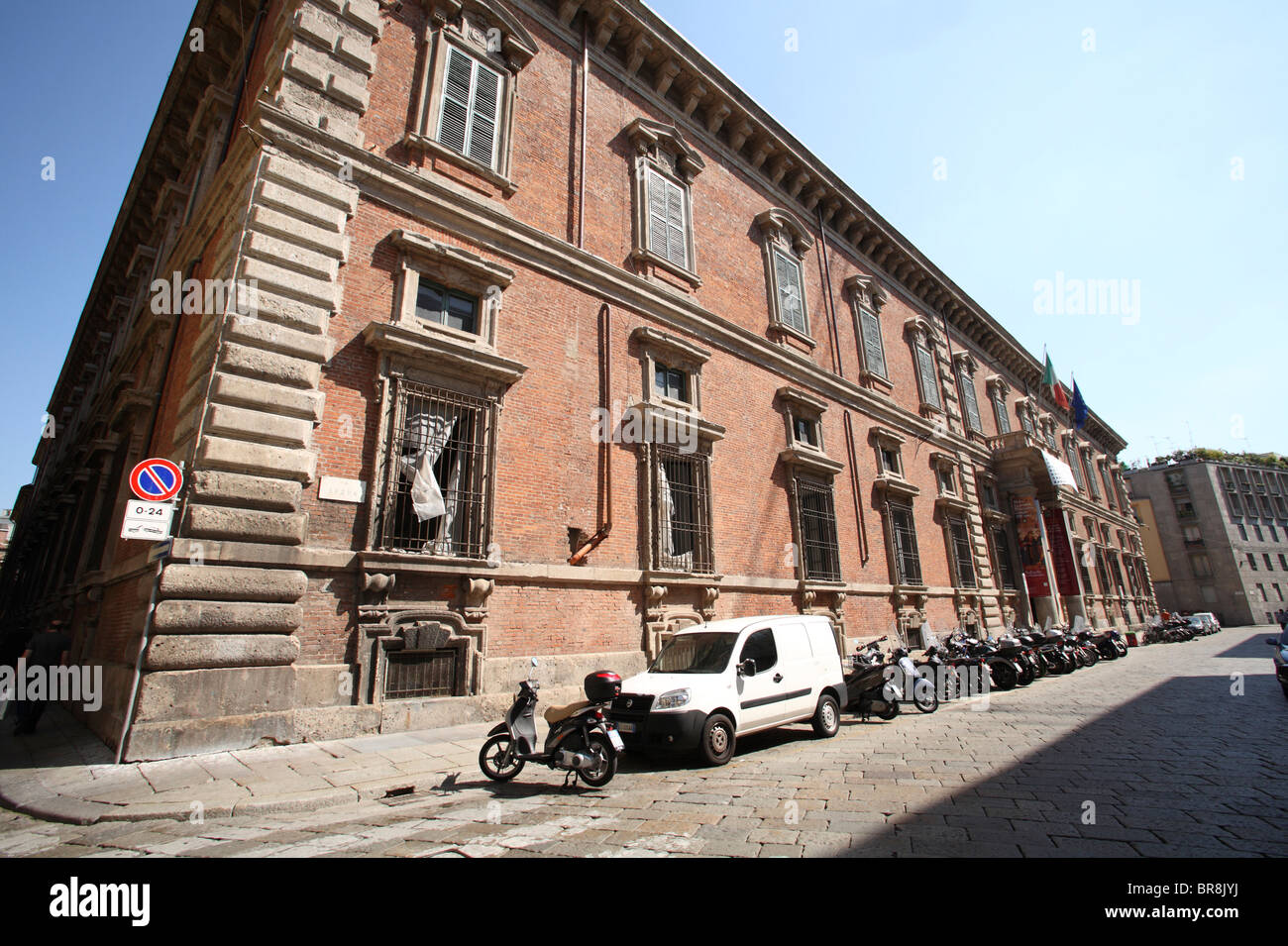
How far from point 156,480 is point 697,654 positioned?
6.25 m

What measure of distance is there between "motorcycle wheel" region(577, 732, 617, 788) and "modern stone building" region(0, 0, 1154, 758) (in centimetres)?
291

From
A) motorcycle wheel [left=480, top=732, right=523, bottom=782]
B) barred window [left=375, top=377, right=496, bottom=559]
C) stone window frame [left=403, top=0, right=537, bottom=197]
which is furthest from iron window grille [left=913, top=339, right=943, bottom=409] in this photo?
motorcycle wheel [left=480, top=732, right=523, bottom=782]

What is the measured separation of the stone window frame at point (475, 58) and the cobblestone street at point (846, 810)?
9238 mm

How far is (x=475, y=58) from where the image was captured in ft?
35.3

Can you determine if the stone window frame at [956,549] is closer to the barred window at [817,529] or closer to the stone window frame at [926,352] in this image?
the stone window frame at [926,352]

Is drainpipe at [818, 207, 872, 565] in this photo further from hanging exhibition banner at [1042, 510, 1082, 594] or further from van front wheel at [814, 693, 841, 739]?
hanging exhibition banner at [1042, 510, 1082, 594]

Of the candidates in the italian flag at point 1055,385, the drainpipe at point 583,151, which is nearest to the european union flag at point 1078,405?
the italian flag at point 1055,385

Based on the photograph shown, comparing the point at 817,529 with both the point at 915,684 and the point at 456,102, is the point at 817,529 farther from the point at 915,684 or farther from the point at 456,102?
the point at 456,102

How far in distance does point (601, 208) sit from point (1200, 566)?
64690 millimetres

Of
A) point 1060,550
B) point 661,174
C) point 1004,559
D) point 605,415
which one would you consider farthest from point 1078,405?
point 605,415

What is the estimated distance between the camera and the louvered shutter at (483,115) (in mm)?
10492

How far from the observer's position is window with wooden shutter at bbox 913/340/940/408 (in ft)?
71.1

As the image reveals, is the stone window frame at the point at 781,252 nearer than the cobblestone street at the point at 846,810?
No

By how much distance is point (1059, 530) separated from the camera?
24.3 m
